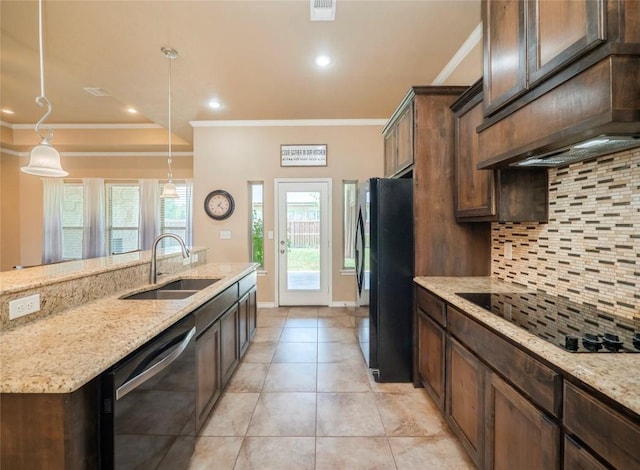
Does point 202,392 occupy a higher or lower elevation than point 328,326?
higher

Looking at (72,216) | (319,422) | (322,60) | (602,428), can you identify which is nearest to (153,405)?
(319,422)

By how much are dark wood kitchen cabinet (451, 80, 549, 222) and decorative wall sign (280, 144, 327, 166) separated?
2.59 meters

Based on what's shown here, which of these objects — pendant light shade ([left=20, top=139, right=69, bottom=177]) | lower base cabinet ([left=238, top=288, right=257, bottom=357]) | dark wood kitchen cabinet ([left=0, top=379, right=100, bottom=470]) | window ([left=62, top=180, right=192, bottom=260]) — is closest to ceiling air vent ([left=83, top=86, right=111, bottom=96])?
window ([left=62, top=180, right=192, bottom=260])

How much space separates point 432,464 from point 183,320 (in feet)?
5.25

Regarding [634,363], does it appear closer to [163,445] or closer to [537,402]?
[537,402]

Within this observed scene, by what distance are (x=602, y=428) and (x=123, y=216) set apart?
680 cm

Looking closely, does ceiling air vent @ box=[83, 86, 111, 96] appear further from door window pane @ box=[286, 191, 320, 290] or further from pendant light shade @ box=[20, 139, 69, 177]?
door window pane @ box=[286, 191, 320, 290]

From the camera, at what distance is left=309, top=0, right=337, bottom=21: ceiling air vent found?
209cm

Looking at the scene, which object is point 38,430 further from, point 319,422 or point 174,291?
point 319,422

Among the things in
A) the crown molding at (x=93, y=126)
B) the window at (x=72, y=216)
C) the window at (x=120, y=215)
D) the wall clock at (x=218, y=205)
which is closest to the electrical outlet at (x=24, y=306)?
the wall clock at (x=218, y=205)

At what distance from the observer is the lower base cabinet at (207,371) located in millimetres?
1685

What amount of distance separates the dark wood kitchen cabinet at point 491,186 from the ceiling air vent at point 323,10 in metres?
1.19

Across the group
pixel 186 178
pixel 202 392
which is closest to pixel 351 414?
pixel 202 392

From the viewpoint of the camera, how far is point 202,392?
5.69ft
